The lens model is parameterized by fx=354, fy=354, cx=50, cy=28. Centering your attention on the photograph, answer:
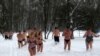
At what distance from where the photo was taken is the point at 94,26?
56.2m

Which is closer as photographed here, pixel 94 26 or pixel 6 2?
pixel 94 26

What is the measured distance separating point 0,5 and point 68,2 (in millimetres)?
23743

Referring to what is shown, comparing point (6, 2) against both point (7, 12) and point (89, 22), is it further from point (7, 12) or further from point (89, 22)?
point (89, 22)

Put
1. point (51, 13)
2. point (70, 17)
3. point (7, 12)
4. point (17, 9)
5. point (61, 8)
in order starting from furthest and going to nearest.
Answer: point (17, 9) → point (7, 12) → point (51, 13) → point (61, 8) → point (70, 17)

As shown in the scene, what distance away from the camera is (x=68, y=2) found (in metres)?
51.7

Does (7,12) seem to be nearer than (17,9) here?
Yes

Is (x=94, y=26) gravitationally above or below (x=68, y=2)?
below

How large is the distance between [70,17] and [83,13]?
346 cm

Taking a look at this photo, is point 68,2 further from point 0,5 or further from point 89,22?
point 0,5

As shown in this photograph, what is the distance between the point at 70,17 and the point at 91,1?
23.4 feet

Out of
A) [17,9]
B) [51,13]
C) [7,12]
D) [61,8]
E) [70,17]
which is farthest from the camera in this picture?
[17,9]

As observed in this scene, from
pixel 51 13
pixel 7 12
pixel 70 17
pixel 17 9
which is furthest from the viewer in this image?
pixel 17 9

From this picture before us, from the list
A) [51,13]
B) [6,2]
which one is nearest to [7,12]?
[6,2]

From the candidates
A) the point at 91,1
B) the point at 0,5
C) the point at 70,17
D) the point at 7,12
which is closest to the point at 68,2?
the point at 70,17
